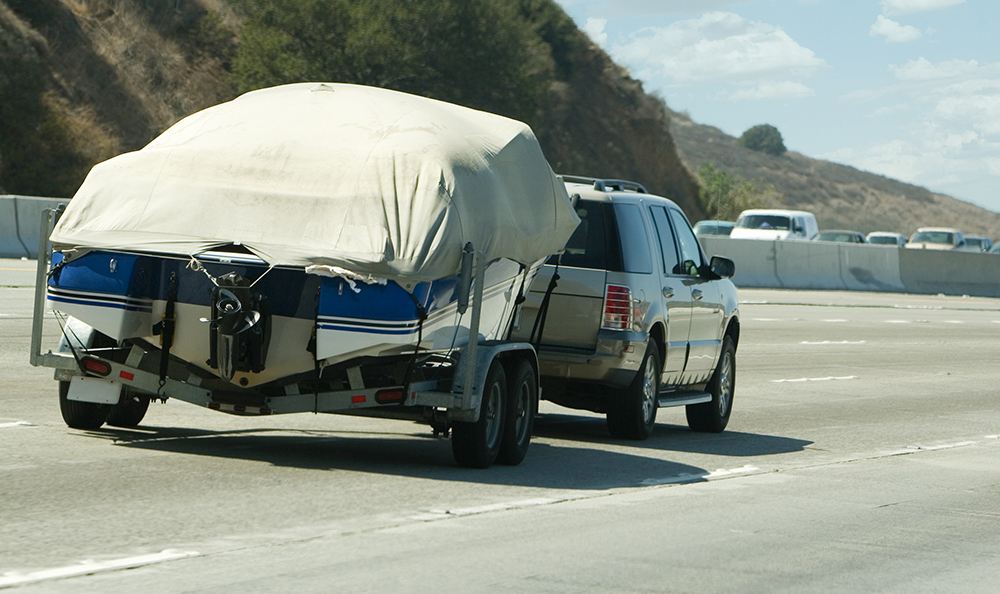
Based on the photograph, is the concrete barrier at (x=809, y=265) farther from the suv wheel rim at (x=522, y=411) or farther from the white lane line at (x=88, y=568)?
the white lane line at (x=88, y=568)

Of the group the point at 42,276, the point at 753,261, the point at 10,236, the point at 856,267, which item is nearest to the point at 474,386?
the point at 42,276

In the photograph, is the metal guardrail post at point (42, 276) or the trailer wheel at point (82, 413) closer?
the metal guardrail post at point (42, 276)

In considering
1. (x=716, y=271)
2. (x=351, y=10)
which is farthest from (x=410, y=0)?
(x=716, y=271)

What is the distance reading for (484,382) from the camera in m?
9.22

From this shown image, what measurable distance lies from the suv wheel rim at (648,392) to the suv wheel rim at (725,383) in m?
1.53

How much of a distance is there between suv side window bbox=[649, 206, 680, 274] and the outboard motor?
4.57 m

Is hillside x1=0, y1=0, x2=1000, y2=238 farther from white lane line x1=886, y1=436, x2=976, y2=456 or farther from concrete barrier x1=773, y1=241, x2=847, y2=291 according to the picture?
white lane line x1=886, y1=436, x2=976, y2=456

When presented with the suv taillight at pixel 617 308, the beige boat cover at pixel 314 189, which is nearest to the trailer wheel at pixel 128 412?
the beige boat cover at pixel 314 189

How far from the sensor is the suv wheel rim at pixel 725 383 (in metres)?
13.6

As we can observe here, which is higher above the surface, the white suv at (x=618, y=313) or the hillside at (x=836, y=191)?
the hillside at (x=836, y=191)

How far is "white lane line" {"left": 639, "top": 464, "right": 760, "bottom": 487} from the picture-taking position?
382 inches

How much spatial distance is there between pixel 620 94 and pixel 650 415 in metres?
64.7

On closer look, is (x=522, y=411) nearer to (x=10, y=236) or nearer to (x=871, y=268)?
(x=10, y=236)

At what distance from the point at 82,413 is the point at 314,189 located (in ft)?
8.46
